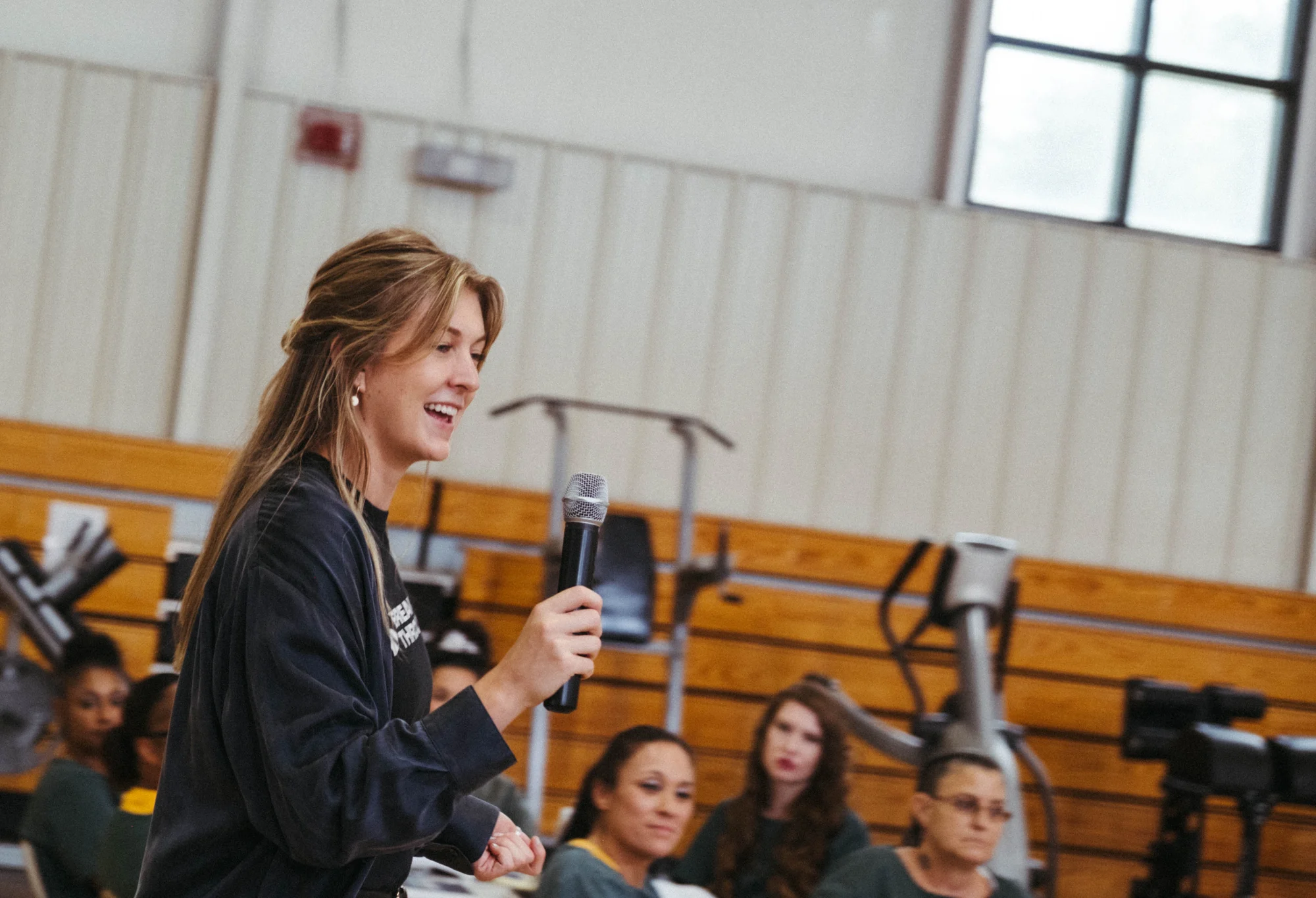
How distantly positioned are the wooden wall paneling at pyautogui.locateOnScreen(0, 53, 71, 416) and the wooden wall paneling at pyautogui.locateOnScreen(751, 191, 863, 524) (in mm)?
2836

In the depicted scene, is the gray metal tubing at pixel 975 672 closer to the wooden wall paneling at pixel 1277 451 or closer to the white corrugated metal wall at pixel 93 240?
the wooden wall paneling at pixel 1277 451

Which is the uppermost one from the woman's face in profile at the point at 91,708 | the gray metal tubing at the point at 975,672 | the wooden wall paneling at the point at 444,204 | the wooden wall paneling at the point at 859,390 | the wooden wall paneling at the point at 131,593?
the wooden wall paneling at the point at 444,204

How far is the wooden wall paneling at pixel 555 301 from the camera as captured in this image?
5.28 m

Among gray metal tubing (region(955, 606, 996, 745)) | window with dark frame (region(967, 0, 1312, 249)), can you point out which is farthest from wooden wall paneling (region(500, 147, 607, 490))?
gray metal tubing (region(955, 606, 996, 745))

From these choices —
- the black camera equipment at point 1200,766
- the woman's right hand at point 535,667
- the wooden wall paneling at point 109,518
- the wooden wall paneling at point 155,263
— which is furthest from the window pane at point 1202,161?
the woman's right hand at point 535,667

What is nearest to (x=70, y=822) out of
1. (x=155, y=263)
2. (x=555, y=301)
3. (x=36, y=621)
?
(x=36, y=621)

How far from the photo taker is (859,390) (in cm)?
546

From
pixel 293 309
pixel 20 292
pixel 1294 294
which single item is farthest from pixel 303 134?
pixel 1294 294

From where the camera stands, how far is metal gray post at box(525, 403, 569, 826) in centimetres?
442

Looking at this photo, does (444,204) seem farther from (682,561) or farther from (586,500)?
(586,500)

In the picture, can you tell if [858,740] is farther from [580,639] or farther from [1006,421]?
[580,639]

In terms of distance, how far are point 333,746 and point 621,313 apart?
433 centimetres

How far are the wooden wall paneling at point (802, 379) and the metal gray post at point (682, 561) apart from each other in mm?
702

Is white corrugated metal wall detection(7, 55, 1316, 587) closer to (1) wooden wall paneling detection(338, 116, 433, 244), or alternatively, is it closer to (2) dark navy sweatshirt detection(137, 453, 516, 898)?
(1) wooden wall paneling detection(338, 116, 433, 244)
